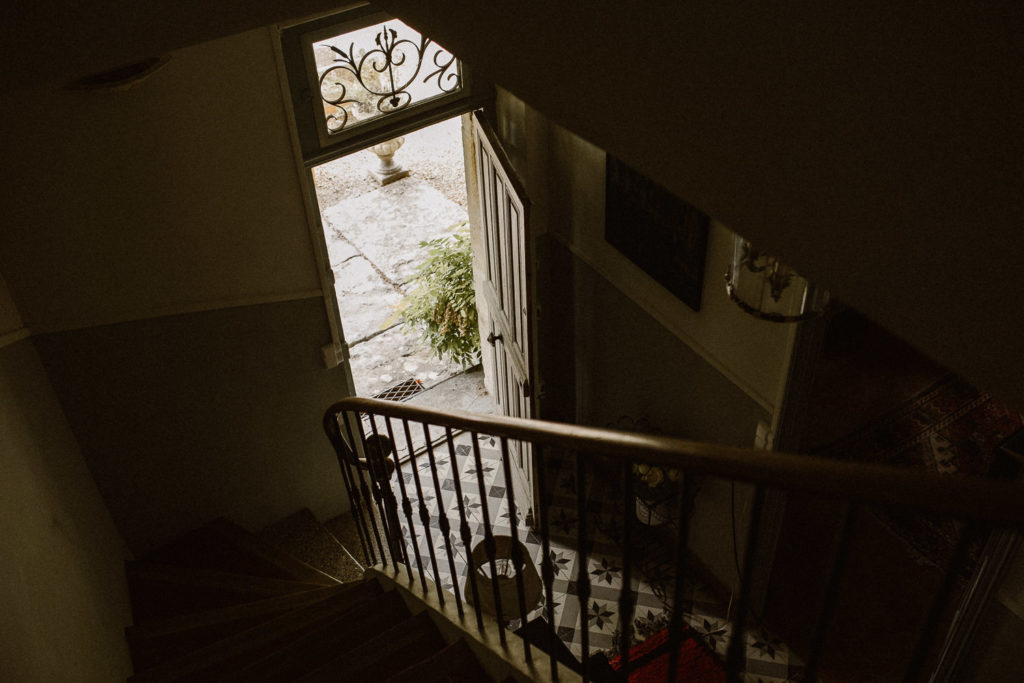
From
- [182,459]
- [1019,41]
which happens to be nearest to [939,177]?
[1019,41]

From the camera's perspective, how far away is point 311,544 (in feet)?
15.3

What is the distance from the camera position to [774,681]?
12.3 ft

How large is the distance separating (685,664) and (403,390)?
2.90 metres

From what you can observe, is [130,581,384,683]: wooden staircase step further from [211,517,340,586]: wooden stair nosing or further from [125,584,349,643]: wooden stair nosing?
[211,517,340,586]: wooden stair nosing

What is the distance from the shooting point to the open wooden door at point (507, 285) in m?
3.69

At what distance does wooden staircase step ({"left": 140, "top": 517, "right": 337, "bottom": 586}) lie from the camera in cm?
419

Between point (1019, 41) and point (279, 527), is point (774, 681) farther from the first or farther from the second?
point (1019, 41)

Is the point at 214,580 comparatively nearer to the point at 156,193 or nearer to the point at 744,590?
the point at 156,193

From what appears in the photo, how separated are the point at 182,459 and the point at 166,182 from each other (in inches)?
63.1

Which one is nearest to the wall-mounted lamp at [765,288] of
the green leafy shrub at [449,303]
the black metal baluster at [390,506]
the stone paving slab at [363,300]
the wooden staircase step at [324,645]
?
the black metal baluster at [390,506]

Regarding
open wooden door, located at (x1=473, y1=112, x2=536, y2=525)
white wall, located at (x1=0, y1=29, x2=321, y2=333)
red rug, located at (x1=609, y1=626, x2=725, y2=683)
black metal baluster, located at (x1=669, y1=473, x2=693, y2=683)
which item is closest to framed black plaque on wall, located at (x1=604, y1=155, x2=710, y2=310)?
open wooden door, located at (x1=473, y1=112, x2=536, y2=525)

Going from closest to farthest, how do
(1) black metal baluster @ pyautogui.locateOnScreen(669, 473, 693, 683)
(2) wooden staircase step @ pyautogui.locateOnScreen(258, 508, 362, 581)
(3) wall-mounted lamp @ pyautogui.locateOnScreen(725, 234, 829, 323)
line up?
1. (1) black metal baluster @ pyautogui.locateOnScreen(669, 473, 693, 683)
2. (3) wall-mounted lamp @ pyautogui.locateOnScreen(725, 234, 829, 323)
3. (2) wooden staircase step @ pyautogui.locateOnScreen(258, 508, 362, 581)

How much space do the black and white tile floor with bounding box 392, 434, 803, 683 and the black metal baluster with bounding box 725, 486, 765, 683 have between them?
2289mm

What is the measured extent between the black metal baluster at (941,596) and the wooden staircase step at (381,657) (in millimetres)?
1823
